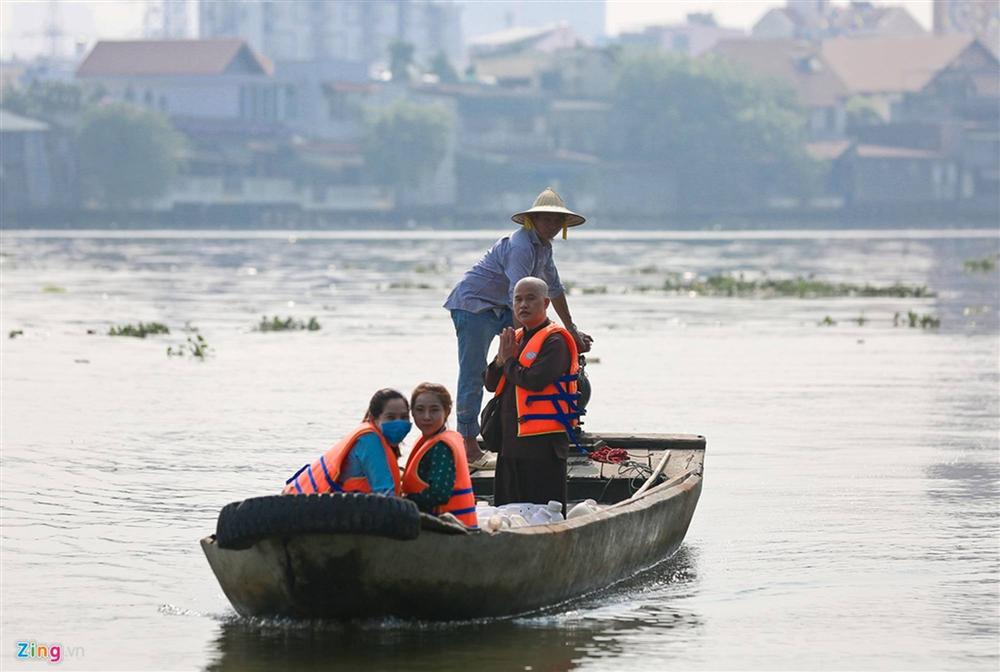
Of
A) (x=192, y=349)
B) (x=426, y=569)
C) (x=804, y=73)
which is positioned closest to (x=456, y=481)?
(x=426, y=569)

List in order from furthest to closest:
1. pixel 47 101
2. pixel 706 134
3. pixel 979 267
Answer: pixel 706 134 → pixel 47 101 → pixel 979 267

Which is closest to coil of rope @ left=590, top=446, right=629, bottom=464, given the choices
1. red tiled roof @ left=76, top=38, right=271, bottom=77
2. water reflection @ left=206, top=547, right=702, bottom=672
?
water reflection @ left=206, top=547, right=702, bottom=672

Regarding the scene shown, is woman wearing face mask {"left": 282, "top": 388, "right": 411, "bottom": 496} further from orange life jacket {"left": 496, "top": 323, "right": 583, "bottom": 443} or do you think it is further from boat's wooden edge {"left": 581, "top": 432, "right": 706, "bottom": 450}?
boat's wooden edge {"left": 581, "top": 432, "right": 706, "bottom": 450}

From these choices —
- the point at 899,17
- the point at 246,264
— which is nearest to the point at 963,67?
the point at 899,17

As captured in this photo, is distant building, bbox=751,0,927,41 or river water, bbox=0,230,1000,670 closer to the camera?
river water, bbox=0,230,1000,670

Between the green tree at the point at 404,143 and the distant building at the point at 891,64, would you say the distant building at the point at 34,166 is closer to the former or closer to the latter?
the green tree at the point at 404,143

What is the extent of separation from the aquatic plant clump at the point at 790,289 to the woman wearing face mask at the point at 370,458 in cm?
2691

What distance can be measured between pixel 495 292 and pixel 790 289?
25.5 m

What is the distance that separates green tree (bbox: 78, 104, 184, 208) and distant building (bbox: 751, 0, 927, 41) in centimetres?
8500

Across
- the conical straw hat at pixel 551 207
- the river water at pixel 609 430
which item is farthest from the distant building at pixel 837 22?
the conical straw hat at pixel 551 207

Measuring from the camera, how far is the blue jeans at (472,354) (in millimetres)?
10969

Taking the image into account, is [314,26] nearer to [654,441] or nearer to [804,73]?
[804,73]

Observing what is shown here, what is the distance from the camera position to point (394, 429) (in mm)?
8117

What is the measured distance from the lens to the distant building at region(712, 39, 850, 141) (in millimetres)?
120375
